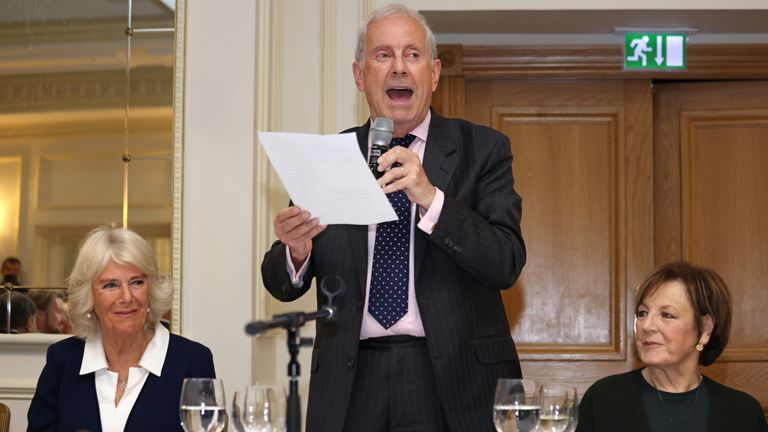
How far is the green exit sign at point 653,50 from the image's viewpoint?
5.68m

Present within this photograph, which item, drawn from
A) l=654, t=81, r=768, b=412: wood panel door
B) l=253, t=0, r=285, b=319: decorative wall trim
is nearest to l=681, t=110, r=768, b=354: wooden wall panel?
l=654, t=81, r=768, b=412: wood panel door

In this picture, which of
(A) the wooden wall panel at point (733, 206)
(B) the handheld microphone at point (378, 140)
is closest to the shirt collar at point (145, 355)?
(B) the handheld microphone at point (378, 140)

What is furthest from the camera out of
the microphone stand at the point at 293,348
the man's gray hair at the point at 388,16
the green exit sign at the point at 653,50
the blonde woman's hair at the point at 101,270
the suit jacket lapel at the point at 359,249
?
the green exit sign at the point at 653,50

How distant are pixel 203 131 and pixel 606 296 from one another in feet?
8.00

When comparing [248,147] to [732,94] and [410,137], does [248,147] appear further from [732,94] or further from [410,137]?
[732,94]

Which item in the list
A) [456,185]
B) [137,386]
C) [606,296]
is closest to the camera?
[456,185]

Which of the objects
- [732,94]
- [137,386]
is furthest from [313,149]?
[732,94]

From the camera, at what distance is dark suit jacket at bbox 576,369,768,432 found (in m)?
2.73

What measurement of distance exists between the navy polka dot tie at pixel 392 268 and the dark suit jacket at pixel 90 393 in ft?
2.69

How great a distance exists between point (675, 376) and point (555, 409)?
1.01 meters

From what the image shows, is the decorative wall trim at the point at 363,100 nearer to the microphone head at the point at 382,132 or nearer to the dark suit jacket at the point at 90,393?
the dark suit jacket at the point at 90,393

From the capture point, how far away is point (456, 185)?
252 cm

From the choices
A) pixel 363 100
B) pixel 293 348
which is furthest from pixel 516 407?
pixel 363 100

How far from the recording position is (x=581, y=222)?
581 cm
